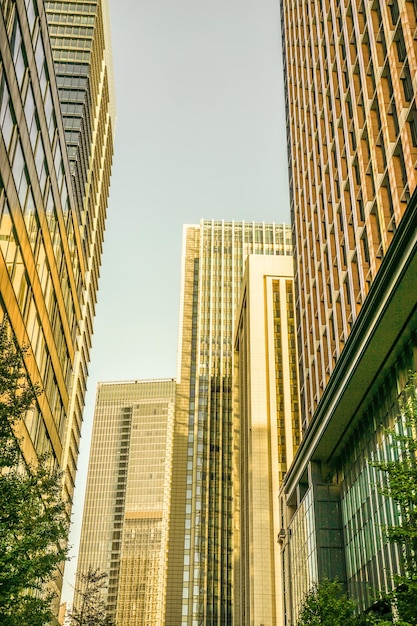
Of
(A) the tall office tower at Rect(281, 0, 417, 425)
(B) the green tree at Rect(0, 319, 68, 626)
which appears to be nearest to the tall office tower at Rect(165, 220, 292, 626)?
(A) the tall office tower at Rect(281, 0, 417, 425)

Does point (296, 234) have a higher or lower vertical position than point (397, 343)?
higher

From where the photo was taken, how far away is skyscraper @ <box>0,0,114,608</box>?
38.0 metres

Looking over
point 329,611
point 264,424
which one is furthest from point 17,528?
point 264,424

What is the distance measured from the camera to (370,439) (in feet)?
149

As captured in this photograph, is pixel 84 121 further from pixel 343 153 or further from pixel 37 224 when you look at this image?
pixel 343 153

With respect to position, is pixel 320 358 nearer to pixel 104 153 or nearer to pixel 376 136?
pixel 376 136

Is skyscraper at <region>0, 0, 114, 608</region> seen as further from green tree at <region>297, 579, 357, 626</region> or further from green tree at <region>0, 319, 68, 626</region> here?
green tree at <region>297, 579, 357, 626</region>

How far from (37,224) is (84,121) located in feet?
140

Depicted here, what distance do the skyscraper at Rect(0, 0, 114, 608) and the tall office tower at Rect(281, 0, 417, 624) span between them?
18.7 metres

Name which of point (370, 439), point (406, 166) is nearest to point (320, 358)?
point (370, 439)

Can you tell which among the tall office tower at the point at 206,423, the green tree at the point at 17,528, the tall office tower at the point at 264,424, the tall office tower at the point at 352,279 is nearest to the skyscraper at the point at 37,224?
the green tree at the point at 17,528

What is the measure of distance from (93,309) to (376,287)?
6706 centimetres

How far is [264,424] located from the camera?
107625 mm

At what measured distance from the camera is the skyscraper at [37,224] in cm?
3797
